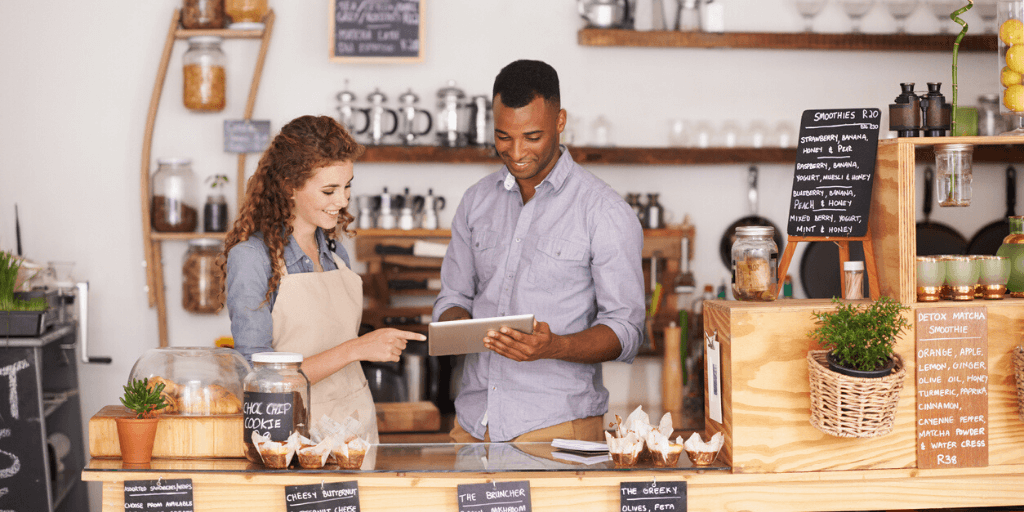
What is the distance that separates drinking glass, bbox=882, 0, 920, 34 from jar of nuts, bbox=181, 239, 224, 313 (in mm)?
3093

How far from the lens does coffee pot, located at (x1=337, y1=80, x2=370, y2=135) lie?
12.8 feet

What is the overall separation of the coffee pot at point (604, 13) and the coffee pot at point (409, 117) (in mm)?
809

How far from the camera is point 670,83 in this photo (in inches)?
162

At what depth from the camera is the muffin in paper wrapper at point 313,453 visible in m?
1.62

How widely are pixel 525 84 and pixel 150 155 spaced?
2424 millimetres

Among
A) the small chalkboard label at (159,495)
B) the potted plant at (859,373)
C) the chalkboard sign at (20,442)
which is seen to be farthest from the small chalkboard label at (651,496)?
the chalkboard sign at (20,442)

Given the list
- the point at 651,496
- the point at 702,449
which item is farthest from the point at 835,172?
the point at 651,496

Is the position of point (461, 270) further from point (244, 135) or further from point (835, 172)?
point (244, 135)

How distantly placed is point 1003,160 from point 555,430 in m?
2.98

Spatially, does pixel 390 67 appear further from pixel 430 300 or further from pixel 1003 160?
pixel 1003 160

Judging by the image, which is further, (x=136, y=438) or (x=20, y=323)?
(x=20, y=323)

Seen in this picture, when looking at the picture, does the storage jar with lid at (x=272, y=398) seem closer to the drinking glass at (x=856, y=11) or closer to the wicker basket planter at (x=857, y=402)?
the wicker basket planter at (x=857, y=402)

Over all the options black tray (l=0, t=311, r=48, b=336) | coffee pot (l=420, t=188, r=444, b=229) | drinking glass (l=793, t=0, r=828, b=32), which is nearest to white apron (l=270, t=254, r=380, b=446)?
black tray (l=0, t=311, r=48, b=336)

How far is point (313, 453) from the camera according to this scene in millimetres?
1621
